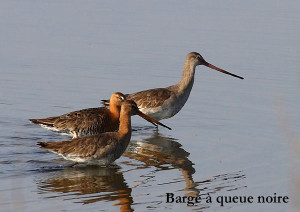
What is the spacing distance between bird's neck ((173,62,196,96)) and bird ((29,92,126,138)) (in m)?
2.12

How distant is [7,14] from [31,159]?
971 centimetres

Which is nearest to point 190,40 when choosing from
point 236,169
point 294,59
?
point 294,59

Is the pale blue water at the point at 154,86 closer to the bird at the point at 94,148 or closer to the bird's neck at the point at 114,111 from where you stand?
the bird at the point at 94,148

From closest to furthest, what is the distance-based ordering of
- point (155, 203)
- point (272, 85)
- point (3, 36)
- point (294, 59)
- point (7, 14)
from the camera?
point (155, 203) → point (272, 85) → point (294, 59) → point (3, 36) → point (7, 14)

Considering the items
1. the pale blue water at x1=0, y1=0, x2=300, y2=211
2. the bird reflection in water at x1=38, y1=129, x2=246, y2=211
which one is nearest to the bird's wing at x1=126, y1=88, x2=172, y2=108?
the pale blue water at x1=0, y1=0, x2=300, y2=211

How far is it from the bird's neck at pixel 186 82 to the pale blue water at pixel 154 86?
50cm

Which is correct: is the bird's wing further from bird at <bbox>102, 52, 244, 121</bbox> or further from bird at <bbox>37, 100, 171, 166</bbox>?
bird at <bbox>37, 100, 171, 166</bbox>

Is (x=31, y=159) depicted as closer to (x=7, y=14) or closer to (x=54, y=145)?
(x=54, y=145)

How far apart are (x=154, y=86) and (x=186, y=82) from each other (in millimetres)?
1284

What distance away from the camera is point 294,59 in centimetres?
1797

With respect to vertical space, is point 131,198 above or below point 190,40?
below

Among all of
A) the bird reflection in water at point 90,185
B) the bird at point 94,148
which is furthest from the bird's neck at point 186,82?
the bird reflection in water at point 90,185

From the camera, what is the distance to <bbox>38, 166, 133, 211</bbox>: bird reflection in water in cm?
1007

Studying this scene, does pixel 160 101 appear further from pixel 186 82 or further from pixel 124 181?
pixel 124 181
